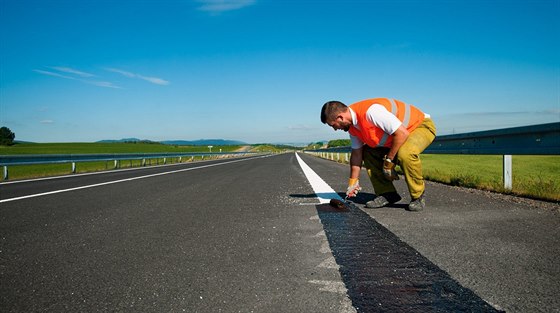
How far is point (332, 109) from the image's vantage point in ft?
13.2

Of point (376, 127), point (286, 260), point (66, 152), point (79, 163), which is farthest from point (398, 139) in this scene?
point (66, 152)

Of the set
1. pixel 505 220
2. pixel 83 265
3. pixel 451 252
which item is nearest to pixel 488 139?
pixel 505 220

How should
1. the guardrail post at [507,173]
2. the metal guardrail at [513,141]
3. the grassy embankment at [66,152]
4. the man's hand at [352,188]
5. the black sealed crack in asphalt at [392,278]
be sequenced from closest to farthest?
the black sealed crack in asphalt at [392,278] < the man's hand at [352,188] < the metal guardrail at [513,141] < the guardrail post at [507,173] < the grassy embankment at [66,152]

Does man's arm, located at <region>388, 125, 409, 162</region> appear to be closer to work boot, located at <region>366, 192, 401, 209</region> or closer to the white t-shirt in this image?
the white t-shirt

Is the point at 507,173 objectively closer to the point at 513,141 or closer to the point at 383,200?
the point at 513,141

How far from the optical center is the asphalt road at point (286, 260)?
1.64 m

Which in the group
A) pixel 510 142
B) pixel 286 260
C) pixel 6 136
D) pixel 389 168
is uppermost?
pixel 6 136

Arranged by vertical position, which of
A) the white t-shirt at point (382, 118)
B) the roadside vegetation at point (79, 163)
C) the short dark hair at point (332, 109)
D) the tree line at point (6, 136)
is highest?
the tree line at point (6, 136)

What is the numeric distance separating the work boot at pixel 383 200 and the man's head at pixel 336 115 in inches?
37.2

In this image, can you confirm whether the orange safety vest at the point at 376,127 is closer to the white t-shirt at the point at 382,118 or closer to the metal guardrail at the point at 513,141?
the white t-shirt at the point at 382,118

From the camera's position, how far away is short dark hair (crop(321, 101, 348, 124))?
3998mm

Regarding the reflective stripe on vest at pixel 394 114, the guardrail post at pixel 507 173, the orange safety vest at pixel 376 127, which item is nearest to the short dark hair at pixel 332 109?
the orange safety vest at pixel 376 127

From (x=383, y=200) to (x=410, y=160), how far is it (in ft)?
2.10

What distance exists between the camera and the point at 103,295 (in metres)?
1.77
